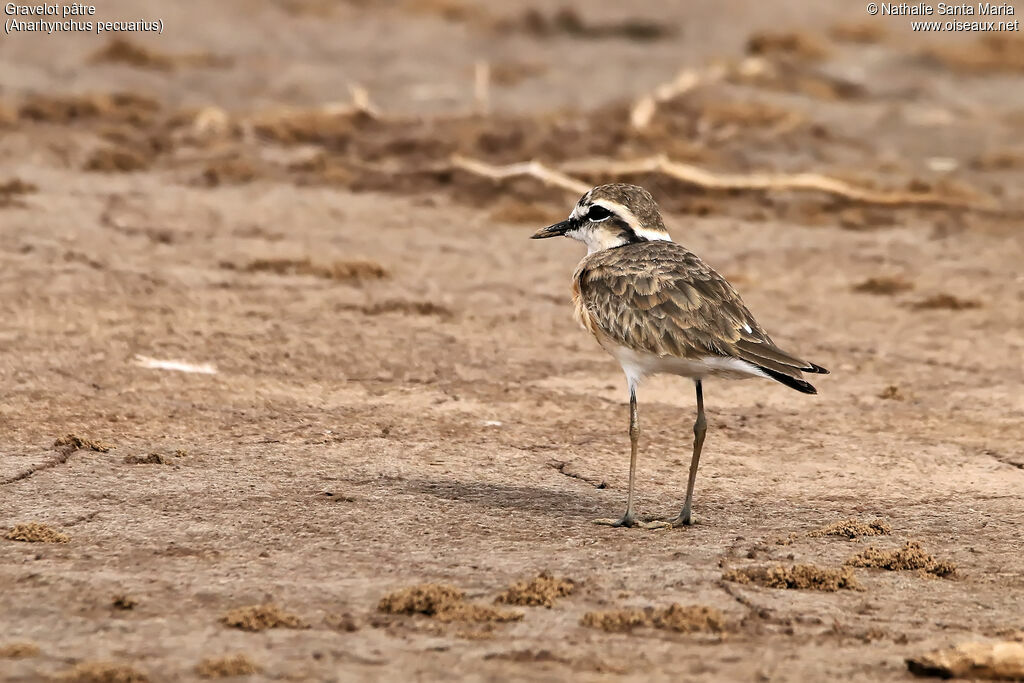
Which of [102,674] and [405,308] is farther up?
[405,308]

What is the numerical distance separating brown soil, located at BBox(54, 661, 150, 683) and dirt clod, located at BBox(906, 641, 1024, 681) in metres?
2.24

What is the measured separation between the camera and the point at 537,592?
16.7 ft

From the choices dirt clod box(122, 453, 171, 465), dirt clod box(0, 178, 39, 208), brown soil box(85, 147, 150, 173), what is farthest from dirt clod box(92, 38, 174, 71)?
dirt clod box(122, 453, 171, 465)

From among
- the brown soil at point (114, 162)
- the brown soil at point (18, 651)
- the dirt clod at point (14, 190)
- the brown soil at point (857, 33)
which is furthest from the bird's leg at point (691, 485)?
the brown soil at point (857, 33)

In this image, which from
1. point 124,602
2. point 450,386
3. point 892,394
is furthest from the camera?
point 892,394

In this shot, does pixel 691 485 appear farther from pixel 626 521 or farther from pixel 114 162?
pixel 114 162

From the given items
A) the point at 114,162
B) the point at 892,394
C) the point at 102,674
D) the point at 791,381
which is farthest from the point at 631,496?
the point at 114,162

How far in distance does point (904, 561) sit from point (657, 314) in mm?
1349

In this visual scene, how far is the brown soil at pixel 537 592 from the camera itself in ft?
16.6

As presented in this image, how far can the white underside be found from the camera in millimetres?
5906

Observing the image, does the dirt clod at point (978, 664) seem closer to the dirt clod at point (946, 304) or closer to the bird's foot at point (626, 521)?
the bird's foot at point (626, 521)

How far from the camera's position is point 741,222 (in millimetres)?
12727

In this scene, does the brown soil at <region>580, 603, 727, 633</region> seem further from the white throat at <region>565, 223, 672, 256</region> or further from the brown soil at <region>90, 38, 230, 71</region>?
the brown soil at <region>90, 38, 230, 71</region>

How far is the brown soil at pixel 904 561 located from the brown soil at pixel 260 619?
83.8 inches
